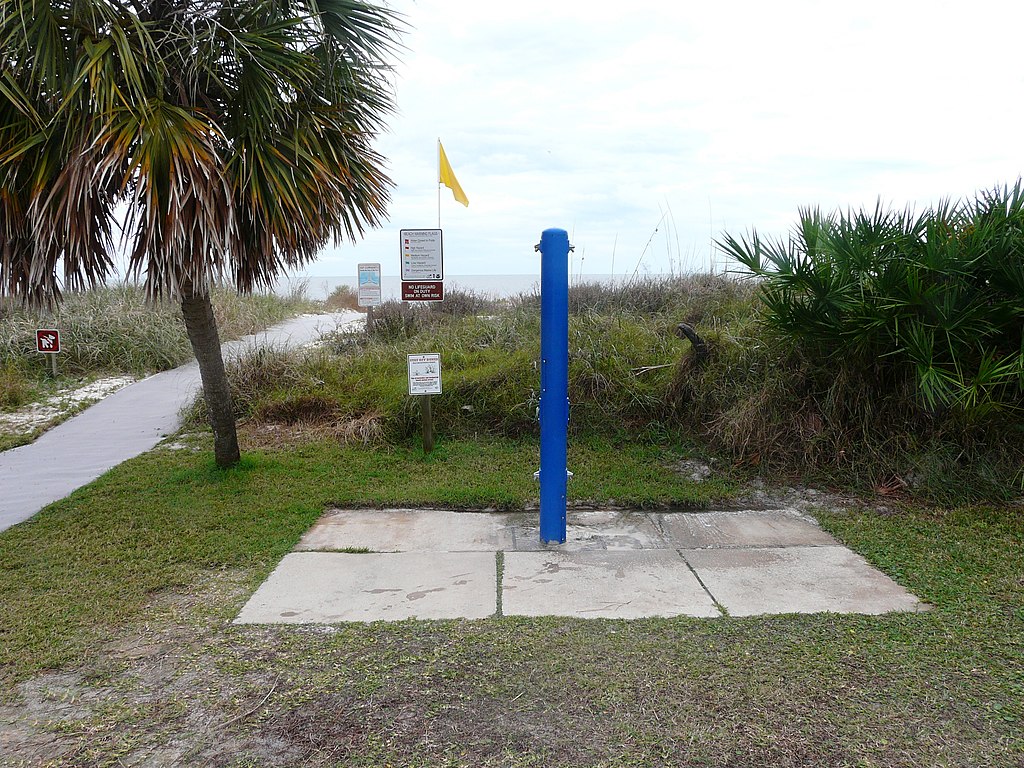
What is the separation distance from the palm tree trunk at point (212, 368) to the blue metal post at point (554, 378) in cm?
290

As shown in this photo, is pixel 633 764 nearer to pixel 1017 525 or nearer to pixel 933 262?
pixel 1017 525

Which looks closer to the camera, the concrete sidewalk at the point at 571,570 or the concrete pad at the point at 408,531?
the concrete sidewalk at the point at 571,570

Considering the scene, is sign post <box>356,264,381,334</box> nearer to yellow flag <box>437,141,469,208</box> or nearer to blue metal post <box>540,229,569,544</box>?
yellow flag <box>437,141,469,208</box>

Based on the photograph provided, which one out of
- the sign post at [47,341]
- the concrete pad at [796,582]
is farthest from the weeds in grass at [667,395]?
the sign post at [47,341]

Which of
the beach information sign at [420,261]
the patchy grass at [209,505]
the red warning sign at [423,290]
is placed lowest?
the patchy grass at [209,505]

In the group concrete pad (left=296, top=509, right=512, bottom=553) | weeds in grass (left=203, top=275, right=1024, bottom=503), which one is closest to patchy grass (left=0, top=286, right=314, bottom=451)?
weeds in grass (left=203, top=275, right=1024, bottom=503)

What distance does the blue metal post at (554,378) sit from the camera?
4961 millimetres

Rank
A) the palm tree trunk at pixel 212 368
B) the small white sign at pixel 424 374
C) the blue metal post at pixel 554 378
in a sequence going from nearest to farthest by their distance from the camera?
the blue metal post at pixel 554 378 < the palm tree trunk at pixel 212 368 < the small white sign at pixel 424 374

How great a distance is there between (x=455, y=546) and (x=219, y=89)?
3.98 m

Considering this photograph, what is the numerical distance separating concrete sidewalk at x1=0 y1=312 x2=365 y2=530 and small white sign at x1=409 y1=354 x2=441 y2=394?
2989mm

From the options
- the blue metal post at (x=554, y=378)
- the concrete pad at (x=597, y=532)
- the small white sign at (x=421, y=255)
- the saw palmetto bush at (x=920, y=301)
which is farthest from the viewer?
the small white sign at (x=421, y=255)

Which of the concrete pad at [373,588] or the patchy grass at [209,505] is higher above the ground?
the patchy grass at [209,505]

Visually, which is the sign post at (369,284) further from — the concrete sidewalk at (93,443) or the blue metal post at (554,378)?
the blue metal post at (554,378)

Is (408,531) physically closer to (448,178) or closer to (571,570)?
(571,570)
